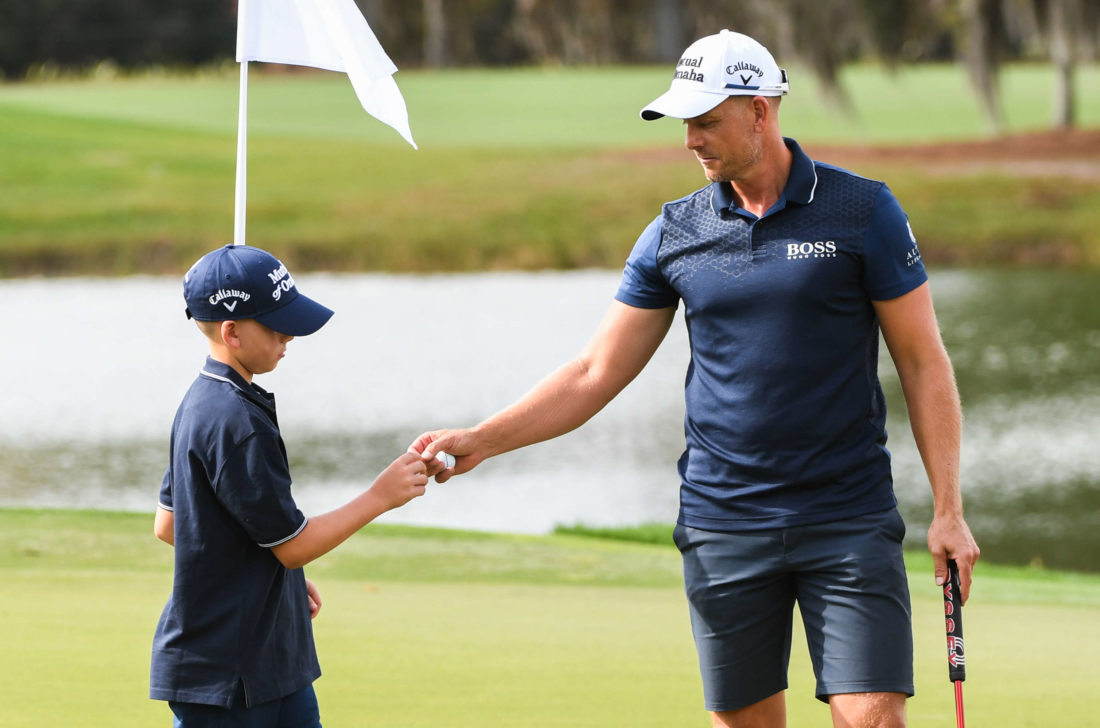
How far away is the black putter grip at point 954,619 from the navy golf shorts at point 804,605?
0.28 ft

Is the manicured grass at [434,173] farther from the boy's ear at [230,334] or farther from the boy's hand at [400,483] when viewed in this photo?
the boy's ear at [230,334]

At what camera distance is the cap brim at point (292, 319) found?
279 centimetres

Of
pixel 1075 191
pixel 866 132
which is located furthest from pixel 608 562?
pixel 866 132

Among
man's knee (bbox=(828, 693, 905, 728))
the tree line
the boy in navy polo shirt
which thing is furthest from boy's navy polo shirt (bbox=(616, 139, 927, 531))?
the tree line

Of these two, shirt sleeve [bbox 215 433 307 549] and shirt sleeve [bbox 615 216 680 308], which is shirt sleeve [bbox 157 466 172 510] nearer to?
shirt sleeve [bbox 215 433 307 549]

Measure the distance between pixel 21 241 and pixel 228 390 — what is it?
21.1 m

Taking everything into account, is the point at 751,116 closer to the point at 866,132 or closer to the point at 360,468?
the point at 360,468

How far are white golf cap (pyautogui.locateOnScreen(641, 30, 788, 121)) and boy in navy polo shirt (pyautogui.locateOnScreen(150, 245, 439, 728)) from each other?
0.80m

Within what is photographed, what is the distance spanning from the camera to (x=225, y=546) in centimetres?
271

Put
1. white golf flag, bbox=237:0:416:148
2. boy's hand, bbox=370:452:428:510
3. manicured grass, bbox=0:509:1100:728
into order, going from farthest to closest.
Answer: manicured grass, bbox=0:509:1100:728 → white golf flag, bbox=237:0:416:148 → boy's hand, bbox=370:452:428:510

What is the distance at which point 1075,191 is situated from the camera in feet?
74.2

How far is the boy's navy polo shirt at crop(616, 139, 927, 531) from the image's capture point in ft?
9.85

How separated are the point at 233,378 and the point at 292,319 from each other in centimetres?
15

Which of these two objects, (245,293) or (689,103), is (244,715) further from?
(689,103)
